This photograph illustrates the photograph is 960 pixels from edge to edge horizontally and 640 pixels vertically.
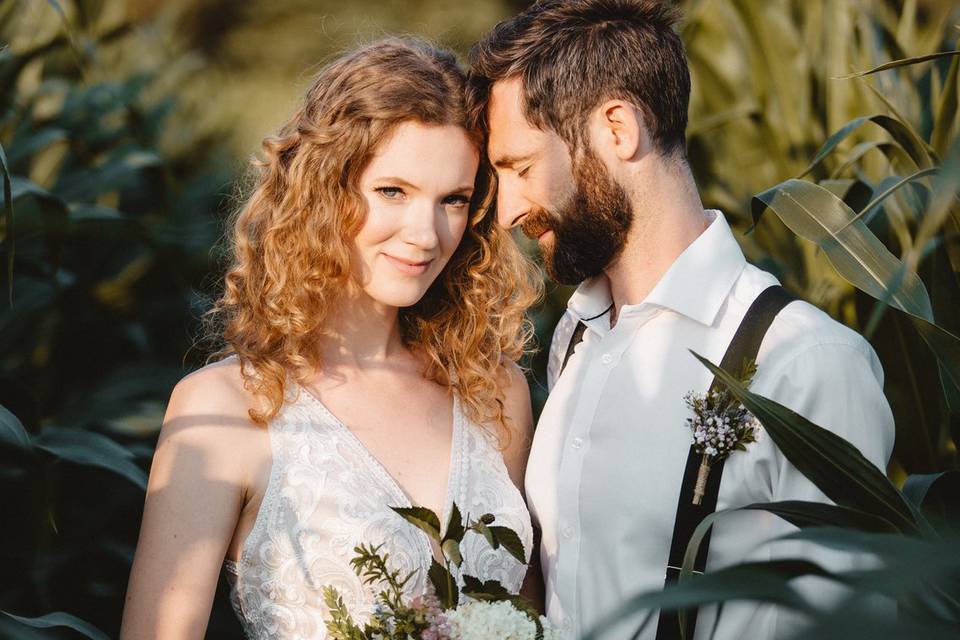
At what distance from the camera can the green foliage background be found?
66.4 inches

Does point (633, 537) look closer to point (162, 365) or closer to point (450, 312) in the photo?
point (450, 312)

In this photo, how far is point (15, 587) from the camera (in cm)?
192

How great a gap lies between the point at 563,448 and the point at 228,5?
5.47 metres

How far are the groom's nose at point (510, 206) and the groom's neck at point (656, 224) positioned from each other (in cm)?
22

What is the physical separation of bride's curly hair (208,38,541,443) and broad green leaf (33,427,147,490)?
27cm

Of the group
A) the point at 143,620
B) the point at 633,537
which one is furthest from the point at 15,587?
the point at 633,537

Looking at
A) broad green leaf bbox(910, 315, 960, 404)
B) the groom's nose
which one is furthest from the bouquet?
the groom's nose

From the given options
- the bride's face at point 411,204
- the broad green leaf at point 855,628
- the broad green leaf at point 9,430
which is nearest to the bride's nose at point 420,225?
the bride's face at point 411,204

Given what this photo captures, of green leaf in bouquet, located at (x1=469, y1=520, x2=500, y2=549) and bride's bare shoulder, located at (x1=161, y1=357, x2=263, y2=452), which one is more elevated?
bride's bare shoulder, located at (x1=161, y1=357, x2=263, y2=452)

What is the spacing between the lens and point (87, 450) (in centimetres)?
181

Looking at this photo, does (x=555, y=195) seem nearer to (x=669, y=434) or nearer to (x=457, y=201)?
(x=457, y=201)

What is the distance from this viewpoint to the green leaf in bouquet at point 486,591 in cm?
125

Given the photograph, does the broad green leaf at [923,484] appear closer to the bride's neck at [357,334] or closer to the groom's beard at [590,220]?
the groom's beard at [590,220]

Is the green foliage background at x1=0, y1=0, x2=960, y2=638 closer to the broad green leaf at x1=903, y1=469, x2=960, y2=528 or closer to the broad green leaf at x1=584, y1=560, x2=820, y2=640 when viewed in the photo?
the broad green leaf at x1=903, y1=469, x2=960, y2=528
